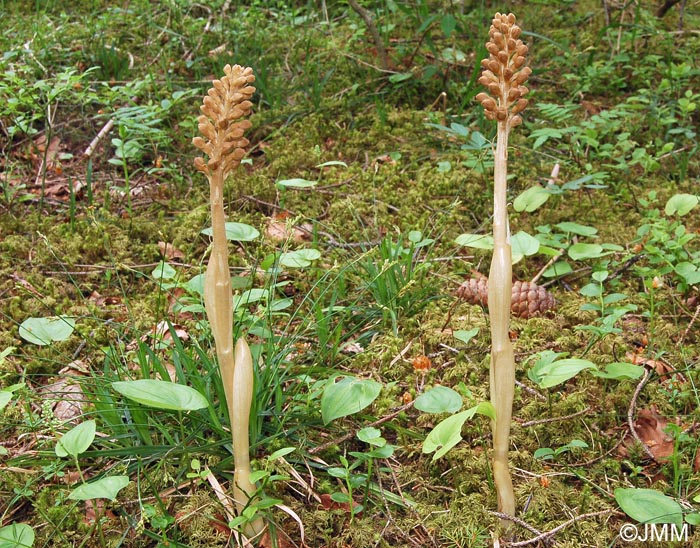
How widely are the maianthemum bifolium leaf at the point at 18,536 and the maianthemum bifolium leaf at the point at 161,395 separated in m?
0.39

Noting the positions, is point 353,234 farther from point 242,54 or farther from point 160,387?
point 242,54

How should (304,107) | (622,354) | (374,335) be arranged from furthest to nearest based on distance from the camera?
1. (304,107)
2. (374,335)
3. (622,354)

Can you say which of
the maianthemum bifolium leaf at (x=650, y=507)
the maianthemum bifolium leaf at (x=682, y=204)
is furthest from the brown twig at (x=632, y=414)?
the maianthemum bifolium leaf at (x=682, y=204)

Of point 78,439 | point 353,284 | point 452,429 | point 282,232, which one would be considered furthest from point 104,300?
point 452,429

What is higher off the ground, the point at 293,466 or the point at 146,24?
the point at 146,24

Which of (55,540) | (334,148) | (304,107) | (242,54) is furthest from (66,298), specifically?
(242,54)

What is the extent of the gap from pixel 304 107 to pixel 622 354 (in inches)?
98.3

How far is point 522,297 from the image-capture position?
104 inches

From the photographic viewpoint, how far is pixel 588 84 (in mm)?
3988

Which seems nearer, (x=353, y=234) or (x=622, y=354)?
(x=622, y=354)

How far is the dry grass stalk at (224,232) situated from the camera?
1474 mm

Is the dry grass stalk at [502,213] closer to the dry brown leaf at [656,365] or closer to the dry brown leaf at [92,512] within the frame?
the dry brown leaf at [656,365]

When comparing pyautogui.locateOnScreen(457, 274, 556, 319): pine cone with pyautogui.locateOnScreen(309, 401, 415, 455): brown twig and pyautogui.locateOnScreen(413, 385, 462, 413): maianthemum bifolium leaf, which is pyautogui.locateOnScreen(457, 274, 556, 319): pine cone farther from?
pyautogui.locateOnScreen(413, 385, 462, 413): maianthemum bifolium leaf

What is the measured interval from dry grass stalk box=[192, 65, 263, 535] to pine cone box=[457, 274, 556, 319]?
49.6 inches
